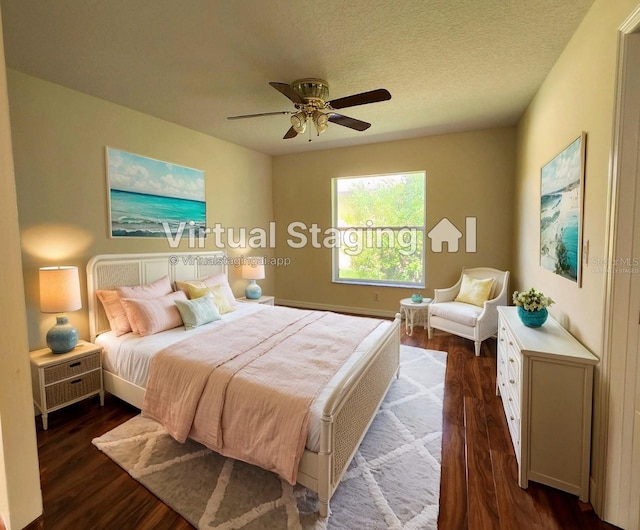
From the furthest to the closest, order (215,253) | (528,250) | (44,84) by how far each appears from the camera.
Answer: (215,253), (528,250), (44,84)

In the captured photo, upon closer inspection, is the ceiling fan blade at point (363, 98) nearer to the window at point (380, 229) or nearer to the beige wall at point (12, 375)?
the beige wall at point (12, 375)

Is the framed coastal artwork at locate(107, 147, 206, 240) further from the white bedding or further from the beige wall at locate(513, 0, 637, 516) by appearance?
the beige wall at locate(513, 0, 637, 516)

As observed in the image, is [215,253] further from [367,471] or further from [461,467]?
[461,467]

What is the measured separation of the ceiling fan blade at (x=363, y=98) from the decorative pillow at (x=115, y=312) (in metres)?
2.56

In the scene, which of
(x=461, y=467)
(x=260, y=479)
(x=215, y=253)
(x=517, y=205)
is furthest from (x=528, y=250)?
(x=215, y=253)

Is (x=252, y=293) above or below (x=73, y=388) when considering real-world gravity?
above

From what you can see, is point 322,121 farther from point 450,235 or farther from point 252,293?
point 450,235

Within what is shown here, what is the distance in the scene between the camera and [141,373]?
7.93ft

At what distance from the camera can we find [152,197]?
3.55 metres

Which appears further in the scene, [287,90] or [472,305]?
[472,305]

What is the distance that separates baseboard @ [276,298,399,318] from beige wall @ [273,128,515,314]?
0.7 inches

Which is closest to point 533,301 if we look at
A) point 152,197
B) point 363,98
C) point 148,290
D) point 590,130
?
point 590,130

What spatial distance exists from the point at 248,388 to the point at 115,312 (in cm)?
178

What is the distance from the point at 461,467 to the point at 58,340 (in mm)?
3066
